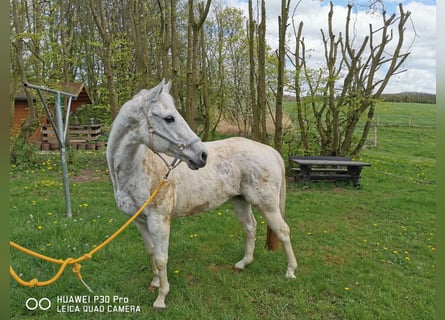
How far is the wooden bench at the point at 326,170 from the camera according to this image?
859 cm

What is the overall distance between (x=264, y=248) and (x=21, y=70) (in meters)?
8.63

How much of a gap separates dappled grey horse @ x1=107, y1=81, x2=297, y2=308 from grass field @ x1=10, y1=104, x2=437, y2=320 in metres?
0.31

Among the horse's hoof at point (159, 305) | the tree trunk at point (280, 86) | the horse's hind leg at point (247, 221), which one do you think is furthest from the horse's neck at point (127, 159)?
the tree trunk at point (280, 86)

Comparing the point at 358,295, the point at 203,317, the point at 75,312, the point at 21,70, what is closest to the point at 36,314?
the point at 75,312

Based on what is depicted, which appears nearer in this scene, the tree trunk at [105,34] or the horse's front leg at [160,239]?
the horse's front leg at [160,239]

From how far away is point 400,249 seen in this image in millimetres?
4762

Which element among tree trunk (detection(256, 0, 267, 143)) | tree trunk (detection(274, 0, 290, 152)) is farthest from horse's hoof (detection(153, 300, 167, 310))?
tree trunk (detection(256, 0, 267, 143))

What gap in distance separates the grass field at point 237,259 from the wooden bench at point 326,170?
1.38 metres

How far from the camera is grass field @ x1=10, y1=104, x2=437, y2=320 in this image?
3.20m

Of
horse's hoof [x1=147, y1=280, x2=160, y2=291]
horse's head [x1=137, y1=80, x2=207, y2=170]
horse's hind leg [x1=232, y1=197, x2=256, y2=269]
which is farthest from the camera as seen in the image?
horse's hind leg [x1=232, y1=197, x2=256, y2=269]

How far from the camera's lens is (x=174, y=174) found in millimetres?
3336

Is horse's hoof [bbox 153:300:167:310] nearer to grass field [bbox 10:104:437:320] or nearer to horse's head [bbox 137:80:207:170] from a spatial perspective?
grass field [bbox 10:104:437:320]

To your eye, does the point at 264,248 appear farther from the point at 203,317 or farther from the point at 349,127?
the point at 349,127

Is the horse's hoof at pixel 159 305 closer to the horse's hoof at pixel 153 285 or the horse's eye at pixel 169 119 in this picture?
the horse's hoof at pixel 153 285
